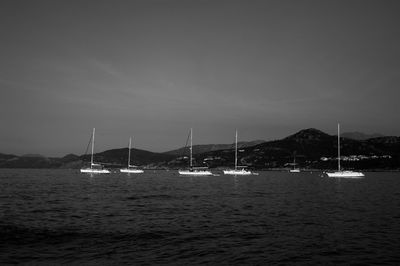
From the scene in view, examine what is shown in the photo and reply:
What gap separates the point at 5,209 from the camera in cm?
4441

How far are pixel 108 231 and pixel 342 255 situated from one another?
18015mm

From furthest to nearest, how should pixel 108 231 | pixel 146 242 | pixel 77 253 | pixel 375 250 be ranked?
pixel 108 231
pixel 146 242
pixel 375 250
pixel 77 253

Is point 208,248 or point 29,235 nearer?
point 208,248

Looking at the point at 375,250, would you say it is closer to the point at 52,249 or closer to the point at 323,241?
the point at 323,241

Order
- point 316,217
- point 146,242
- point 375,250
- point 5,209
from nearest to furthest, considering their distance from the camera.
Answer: point 375,250, point 146,242, point 316,217, point 5,209

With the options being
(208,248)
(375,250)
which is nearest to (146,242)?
(208,248)

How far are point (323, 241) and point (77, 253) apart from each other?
17.3 m

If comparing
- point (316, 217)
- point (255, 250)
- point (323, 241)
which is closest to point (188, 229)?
point (255, 250)

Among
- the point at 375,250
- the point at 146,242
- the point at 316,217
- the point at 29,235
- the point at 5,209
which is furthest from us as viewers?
the point at 5,209

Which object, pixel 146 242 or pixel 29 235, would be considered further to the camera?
pixel 29 235

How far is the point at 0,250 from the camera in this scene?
23344 millimetres

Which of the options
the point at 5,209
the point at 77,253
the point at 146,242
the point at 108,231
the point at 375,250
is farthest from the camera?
the point at 5,209

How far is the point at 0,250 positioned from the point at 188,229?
1454cm

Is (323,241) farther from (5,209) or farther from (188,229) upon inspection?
(5,209)
